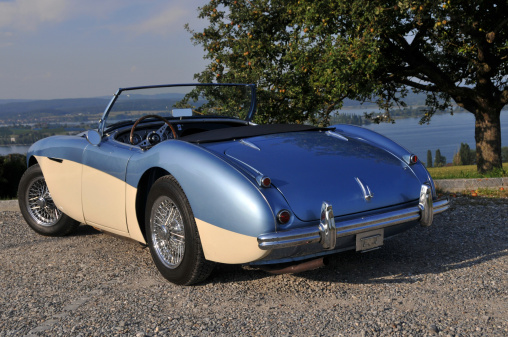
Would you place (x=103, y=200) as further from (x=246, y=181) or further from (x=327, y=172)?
(x=327, y=172)

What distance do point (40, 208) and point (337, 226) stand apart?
3771 millimetres

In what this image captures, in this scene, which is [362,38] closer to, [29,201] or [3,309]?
[29,201]

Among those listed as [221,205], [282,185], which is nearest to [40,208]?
[221,205]

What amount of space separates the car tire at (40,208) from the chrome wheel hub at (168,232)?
188 centimetres

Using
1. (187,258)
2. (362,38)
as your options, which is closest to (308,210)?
(187,258)

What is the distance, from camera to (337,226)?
3.49 meters

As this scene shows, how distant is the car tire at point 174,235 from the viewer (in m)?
3.76

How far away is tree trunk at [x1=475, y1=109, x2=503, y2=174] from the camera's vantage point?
11969 millimetres

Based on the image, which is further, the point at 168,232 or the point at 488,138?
the point at 488,138

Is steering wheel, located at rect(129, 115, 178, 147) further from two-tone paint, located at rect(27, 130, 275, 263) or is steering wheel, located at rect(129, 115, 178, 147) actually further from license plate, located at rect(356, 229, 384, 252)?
license plate, located at rect(356, 229, 384, 252)

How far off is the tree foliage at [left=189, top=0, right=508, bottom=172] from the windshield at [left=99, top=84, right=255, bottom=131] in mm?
4820

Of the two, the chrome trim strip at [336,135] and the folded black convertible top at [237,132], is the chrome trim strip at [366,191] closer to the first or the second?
the chrome trim strip at [336,135]

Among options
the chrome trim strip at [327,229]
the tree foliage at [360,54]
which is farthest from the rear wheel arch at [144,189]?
the tree foliage at [360,54]

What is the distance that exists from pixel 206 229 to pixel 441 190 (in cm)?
525
